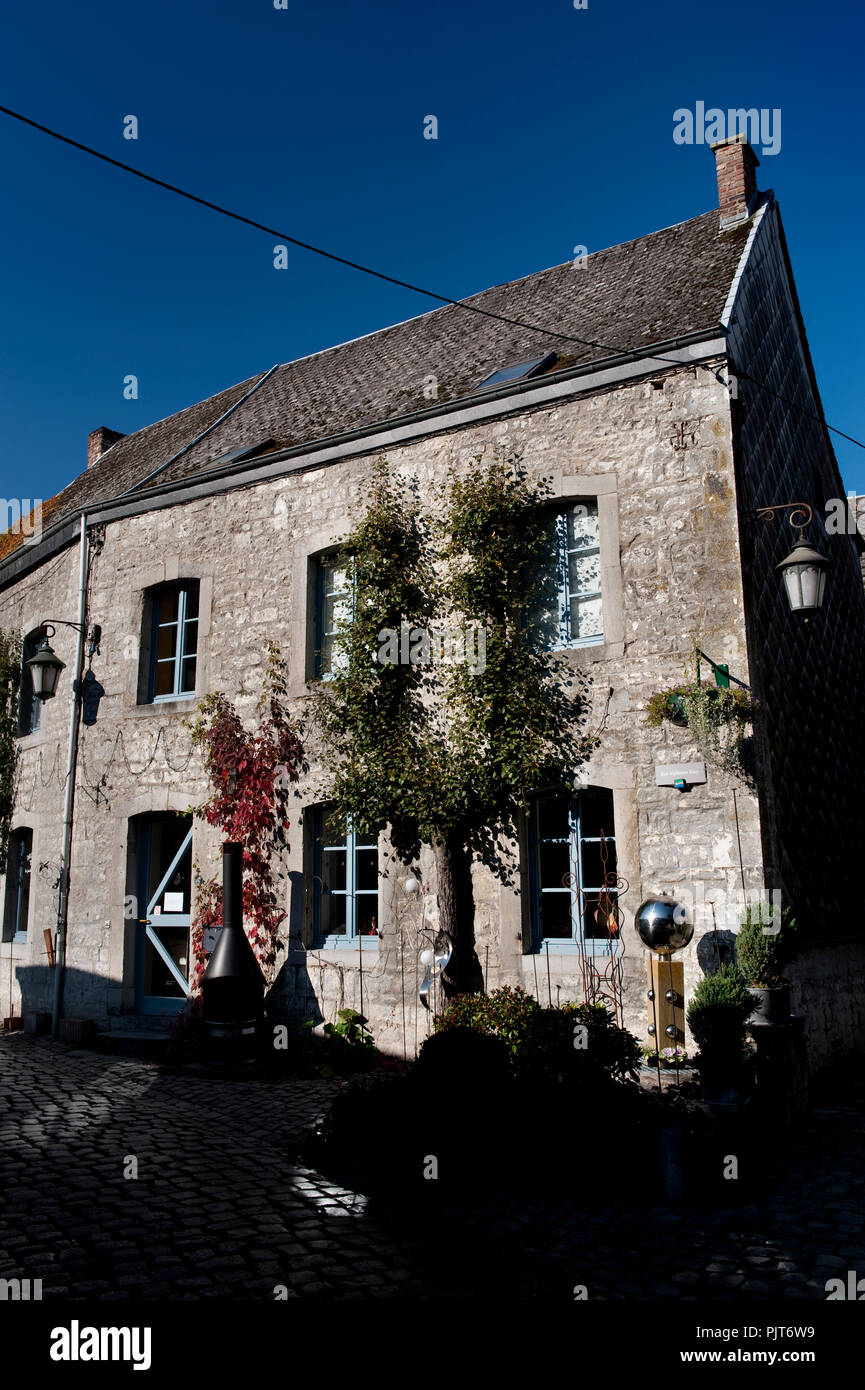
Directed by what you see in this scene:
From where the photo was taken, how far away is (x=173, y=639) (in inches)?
469

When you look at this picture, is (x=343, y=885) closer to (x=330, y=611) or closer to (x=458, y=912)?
(x=458, y=912)

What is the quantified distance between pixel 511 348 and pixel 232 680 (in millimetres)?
4927

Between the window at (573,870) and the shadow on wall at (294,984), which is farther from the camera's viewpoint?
the shadow on wall at (294,984)

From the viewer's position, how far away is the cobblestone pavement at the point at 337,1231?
4.17 metres

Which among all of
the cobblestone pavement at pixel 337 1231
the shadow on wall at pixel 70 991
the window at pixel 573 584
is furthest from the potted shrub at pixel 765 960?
the shadow on wall at pixel 70 991

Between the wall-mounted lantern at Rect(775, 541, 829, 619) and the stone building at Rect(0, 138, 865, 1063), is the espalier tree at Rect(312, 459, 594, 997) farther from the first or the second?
the wall-mounted lantern at Rect(775, 541, 829, 619)

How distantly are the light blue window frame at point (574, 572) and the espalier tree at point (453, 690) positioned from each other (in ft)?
0.45

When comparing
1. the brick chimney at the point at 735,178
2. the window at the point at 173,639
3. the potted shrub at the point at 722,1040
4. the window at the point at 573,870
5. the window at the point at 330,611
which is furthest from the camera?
the window at the point at 173,639

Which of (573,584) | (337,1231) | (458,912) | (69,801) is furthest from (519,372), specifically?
(337,1231)

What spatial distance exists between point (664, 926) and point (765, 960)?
77 centimetres

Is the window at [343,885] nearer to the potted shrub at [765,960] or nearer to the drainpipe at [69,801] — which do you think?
the drainpipe at [69,801]

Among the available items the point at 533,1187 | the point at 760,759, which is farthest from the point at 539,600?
the point at 533,1187

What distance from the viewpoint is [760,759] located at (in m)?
8.05
